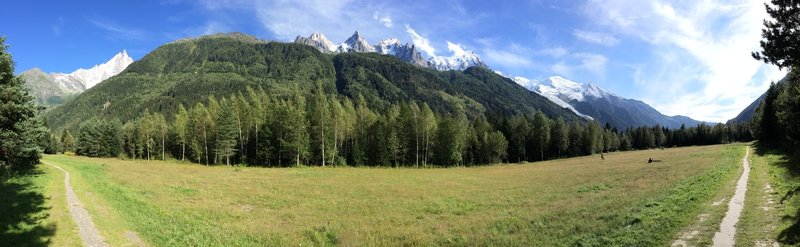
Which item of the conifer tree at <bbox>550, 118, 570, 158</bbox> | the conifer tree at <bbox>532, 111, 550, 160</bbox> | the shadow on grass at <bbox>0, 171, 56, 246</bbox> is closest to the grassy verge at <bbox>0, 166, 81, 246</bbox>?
the shadow on grass at <bbox>0, 171, 56, 246</bbox>

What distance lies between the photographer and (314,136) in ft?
284

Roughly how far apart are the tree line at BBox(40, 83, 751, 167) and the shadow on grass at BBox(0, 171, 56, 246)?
52.3m

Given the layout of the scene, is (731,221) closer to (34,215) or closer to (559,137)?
(34,215)

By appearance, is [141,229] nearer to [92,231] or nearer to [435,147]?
[92,231]

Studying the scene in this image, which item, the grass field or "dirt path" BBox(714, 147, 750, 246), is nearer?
"dirt path" BBox(714, 147, 750, 246)

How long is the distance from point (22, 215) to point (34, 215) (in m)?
0.57

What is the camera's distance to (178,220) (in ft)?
87.8

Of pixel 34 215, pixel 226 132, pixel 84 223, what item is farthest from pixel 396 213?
pixel 226 132

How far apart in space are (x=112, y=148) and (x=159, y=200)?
109872mm

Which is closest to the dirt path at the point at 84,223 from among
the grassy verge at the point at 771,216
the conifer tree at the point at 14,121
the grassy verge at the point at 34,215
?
the grassy verge at the point at 34,215

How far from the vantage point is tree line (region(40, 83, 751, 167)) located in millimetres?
85319

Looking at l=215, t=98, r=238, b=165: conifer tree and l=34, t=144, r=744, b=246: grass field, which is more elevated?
l=215, t=98, r=238, b=165: conifer tree

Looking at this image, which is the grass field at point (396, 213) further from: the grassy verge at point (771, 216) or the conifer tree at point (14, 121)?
the conifer tree at point (14, 121)

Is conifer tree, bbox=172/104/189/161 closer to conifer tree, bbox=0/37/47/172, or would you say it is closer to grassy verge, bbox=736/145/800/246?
conifer tree, bbox=0/37/47/172
